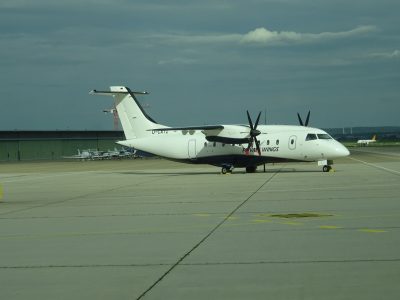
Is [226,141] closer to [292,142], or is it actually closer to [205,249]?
[292,142]

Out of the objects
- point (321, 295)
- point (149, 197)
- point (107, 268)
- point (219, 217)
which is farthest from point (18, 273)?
point (149, 197)

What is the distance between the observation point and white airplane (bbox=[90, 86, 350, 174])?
4141 cm

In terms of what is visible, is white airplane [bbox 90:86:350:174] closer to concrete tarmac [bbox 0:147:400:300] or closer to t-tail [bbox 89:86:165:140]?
t-tail [bbox 89:86:165:140]

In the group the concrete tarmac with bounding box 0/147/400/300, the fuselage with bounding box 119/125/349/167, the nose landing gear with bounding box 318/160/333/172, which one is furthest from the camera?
the nose landing gear with bounding box 318/160/333/172

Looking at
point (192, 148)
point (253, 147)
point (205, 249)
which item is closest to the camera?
point (205, 249)

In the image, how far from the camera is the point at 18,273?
1033cm

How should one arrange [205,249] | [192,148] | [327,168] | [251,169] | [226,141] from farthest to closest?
[251,169], [192,148], [226,141], [327,168], [205,249]

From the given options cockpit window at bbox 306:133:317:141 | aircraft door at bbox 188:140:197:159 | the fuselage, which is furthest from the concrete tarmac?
aircraft door at bbox 188:140:197:159

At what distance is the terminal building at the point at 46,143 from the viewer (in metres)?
112

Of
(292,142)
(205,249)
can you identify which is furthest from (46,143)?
(205,249)

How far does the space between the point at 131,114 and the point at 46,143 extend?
252ft

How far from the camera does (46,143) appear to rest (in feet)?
397

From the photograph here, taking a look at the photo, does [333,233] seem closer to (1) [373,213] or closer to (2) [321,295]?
(1) [373,213]

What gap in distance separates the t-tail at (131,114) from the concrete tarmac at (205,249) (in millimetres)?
23987
